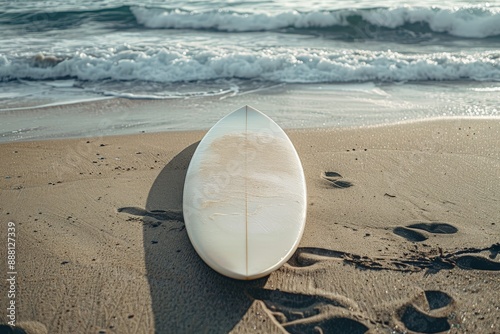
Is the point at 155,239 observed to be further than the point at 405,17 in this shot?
No

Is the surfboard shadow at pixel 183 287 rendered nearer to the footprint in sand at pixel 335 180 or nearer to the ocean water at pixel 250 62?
the footprint in sand at pixel 335 180

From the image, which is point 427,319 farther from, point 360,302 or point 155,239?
point 155,239

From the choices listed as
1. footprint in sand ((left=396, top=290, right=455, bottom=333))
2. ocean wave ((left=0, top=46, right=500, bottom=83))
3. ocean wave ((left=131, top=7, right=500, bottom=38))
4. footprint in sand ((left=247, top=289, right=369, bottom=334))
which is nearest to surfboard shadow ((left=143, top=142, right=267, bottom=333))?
footprint in sand ((left=247, top=289, right=369, bottom=334))

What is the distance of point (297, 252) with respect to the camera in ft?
9.90

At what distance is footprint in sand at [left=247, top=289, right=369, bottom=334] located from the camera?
2422 mm

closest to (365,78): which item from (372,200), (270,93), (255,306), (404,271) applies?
(270,93)

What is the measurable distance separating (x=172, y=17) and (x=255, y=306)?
10.3m

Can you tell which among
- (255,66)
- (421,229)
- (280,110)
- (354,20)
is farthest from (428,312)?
(354,20)

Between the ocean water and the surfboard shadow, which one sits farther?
the ocean water

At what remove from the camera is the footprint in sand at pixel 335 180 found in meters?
3.84

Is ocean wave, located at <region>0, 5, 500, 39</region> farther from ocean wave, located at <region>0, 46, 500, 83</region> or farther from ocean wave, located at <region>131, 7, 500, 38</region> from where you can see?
ocean wave, located at <region>0, 46, 500, 83</region>

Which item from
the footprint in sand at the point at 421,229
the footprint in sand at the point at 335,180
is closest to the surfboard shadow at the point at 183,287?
the footprint in sand at the point at 421,229

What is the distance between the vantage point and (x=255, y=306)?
2.55 meters

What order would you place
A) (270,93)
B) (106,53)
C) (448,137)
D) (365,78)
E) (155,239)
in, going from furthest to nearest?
(106,53) → (365,78) → (270,93) → (448,137) → (155,239)
